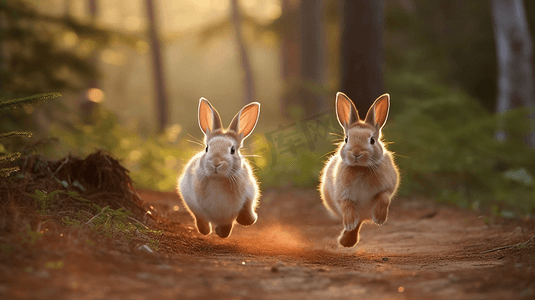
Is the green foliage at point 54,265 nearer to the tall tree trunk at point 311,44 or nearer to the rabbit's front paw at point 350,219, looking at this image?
the rabbit's front paw at point 350,219

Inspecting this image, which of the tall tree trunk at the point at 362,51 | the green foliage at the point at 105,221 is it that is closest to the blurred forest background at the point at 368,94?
the tall tree trunk at the point at 362,51

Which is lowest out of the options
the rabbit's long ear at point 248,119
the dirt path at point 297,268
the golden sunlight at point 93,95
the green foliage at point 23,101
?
the dirt path at point 297,268

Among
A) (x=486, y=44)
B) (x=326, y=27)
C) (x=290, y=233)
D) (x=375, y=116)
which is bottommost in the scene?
(x=290, y=233)

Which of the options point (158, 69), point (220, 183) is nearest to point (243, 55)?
point (158, 69)

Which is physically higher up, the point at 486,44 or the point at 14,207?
the point at 486,44

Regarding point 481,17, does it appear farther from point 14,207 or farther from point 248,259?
point 14,207

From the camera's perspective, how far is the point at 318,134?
11.4 metres

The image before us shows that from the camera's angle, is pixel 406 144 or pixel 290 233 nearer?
pixel 290 233

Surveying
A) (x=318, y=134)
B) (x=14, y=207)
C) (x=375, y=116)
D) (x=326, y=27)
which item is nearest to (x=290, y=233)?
(x=375, y=116)

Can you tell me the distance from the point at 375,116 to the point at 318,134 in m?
6.17

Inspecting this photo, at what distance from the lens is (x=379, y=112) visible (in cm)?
534

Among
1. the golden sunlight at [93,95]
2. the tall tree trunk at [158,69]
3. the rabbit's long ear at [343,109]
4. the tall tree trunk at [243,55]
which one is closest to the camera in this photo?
the rabbit's long ear at [343,109]

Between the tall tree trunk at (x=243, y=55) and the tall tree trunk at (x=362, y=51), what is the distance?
42.2 feet

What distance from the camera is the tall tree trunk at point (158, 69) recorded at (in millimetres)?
19344
